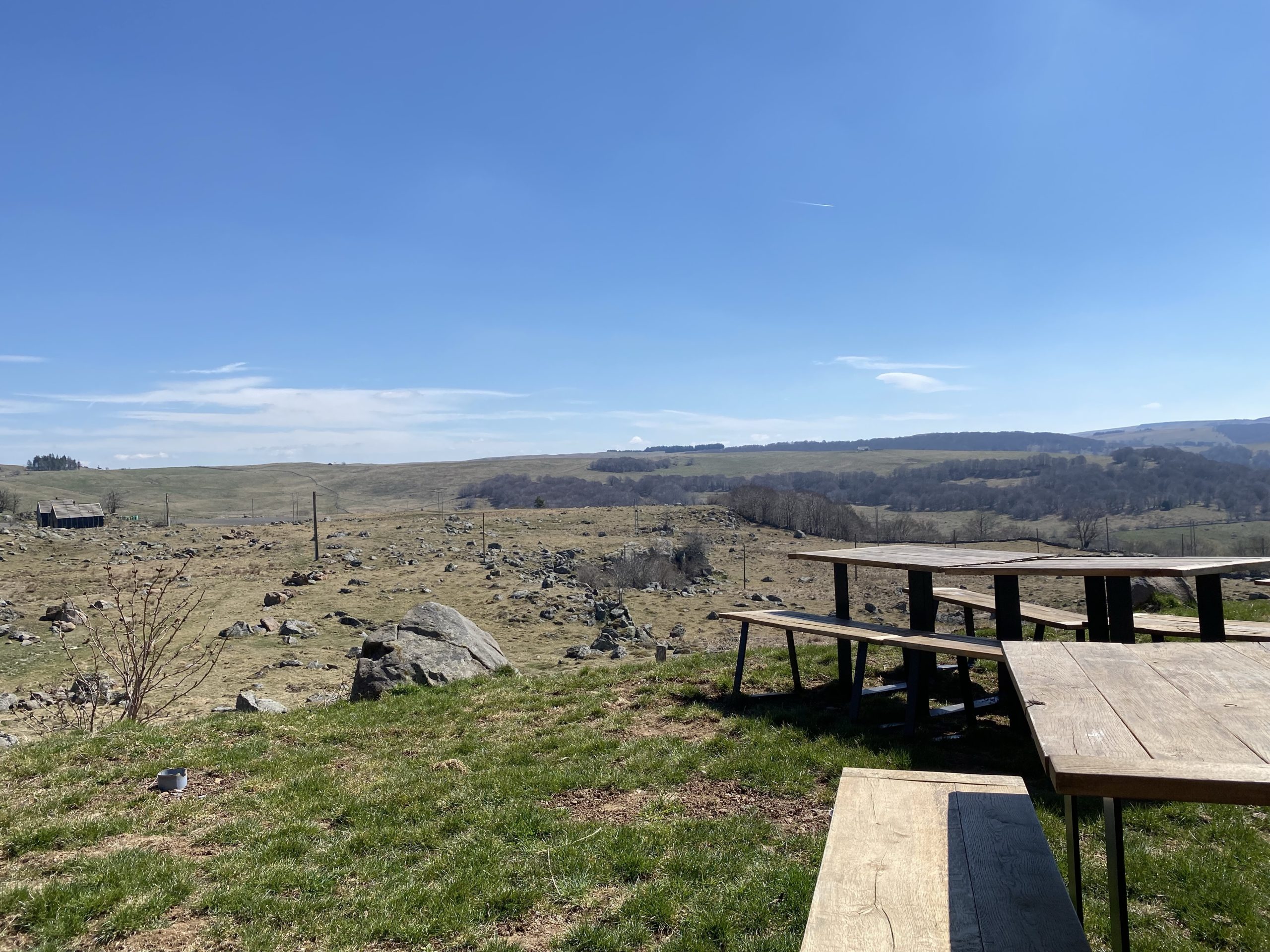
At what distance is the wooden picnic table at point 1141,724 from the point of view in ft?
5.20

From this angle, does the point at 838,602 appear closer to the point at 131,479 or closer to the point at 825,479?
the point at 825,479

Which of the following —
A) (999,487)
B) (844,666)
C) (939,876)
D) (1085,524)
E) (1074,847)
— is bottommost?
(1085,524)

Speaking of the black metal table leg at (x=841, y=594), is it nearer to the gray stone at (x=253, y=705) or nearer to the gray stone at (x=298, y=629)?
the gray stone at (x=253, y=705)

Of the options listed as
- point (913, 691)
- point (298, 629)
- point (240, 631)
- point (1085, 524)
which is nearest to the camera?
point (913, 691)

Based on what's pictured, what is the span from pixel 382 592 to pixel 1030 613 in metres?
16.9

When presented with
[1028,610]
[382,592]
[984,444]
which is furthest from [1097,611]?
[984,444]

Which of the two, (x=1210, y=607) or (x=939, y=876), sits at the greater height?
(x=1210, y=607)

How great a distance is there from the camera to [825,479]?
87000 mm

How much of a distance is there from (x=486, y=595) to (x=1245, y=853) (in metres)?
17.5

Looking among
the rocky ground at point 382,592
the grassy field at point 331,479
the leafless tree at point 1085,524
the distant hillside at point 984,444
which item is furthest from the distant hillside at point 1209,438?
the rocky ground at point 382,592

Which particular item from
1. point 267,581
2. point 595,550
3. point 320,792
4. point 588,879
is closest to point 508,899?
point 588,879

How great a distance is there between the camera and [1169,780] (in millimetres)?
1578

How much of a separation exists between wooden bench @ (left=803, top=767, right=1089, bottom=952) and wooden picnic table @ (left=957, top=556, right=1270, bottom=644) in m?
2.48

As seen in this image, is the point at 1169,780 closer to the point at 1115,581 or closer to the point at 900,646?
the point at 1115,581
